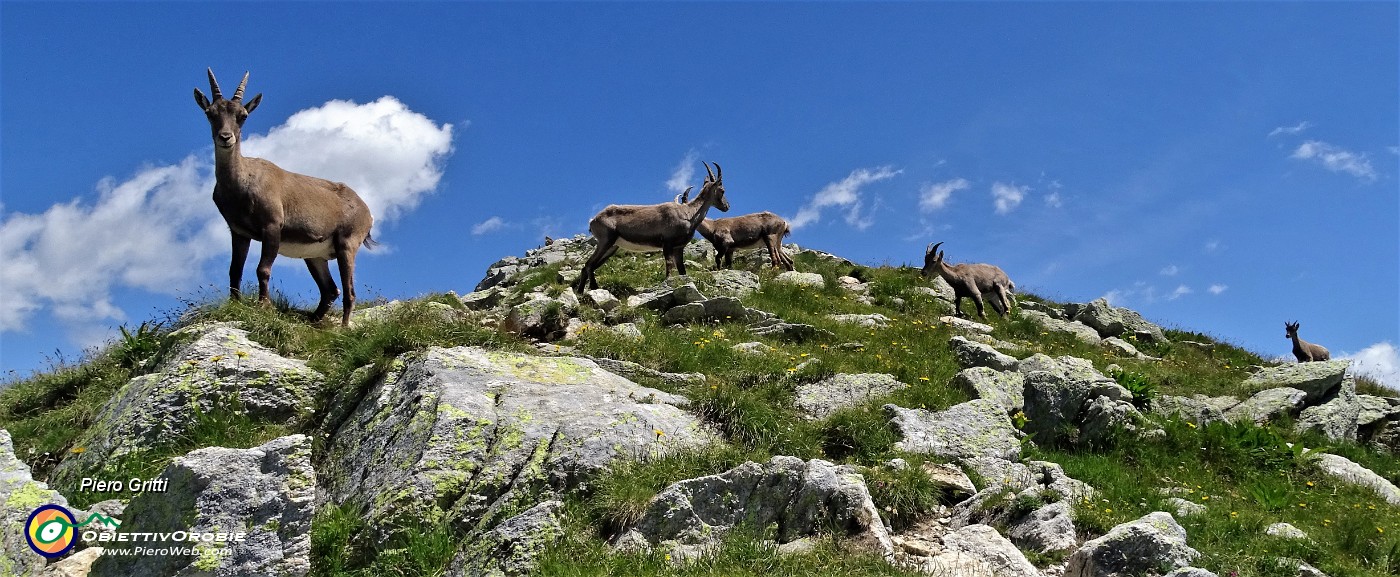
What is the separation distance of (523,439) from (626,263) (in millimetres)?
16434

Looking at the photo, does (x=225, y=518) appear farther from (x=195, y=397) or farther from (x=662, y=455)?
(x=662, y=455)

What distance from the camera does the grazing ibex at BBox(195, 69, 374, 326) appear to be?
1148 cm

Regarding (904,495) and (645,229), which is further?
(645,229)

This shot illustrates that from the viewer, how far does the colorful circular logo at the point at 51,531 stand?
23.1ft

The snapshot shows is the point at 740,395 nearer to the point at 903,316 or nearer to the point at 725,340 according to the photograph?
the point at 725,340

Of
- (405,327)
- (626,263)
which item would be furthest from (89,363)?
(626,263)

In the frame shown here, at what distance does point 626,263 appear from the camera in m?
24.6

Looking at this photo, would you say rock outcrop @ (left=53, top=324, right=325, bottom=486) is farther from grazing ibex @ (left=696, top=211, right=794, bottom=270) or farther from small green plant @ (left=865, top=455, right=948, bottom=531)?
grazing ibex @ (left=696, top=211, right=794, bottom=270)

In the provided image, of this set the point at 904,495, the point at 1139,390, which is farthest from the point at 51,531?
the point at 1139,390

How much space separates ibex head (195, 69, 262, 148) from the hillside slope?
2245 millimetres

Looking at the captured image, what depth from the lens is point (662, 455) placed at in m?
8.42

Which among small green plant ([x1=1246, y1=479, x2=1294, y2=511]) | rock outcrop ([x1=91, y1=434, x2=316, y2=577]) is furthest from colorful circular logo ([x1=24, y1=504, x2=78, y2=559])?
Result: small green plant ([x1=1246, y1=479, x2=1294, y2=511])
